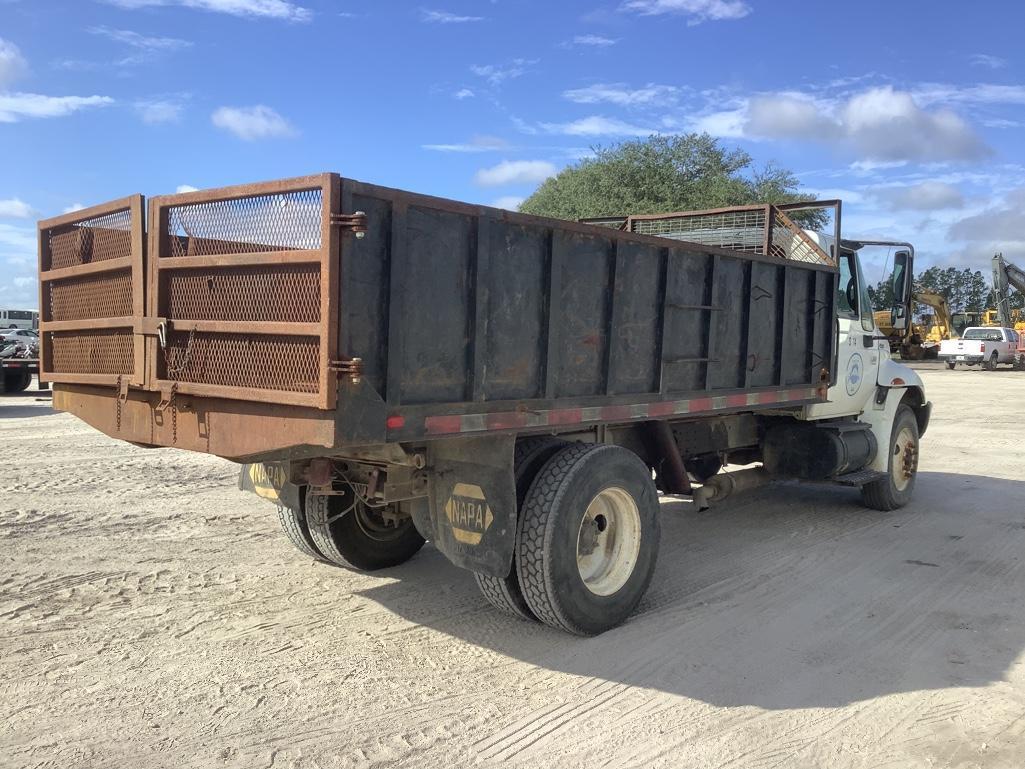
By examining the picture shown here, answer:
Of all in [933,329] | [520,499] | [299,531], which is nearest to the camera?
[520,499]

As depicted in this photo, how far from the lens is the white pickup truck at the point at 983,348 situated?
3944 centimetres

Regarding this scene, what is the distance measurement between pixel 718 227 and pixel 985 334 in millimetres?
38619

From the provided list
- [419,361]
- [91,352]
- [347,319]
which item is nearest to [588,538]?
[419,361]

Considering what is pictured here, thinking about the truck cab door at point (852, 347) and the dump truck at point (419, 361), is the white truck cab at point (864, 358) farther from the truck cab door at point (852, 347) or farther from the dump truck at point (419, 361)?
the dump truck at point (419, 361)

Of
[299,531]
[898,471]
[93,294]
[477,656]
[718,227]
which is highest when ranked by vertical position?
[718,227]

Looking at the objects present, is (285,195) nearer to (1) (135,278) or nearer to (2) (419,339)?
(2) (419,339)

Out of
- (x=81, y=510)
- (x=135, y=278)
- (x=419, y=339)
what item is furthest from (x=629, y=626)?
(x=81, y=510)

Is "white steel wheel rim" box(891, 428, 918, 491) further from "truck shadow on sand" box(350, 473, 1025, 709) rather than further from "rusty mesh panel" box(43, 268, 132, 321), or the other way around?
"rusty mesh panel" box(43, 268, 132, 321)

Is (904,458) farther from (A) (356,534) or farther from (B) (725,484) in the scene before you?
(A) (356,534)

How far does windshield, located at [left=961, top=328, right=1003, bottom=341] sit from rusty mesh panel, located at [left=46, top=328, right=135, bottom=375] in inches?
1688

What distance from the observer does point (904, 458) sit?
8797mm

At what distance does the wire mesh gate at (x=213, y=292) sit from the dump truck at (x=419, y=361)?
13 mm

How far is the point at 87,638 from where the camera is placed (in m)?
4.51

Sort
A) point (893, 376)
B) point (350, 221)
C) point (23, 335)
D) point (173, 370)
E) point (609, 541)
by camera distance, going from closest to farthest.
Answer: point (350, 221) → point (173, 370) → point (609, 541) → point (893, 376) → point (23, 335)
